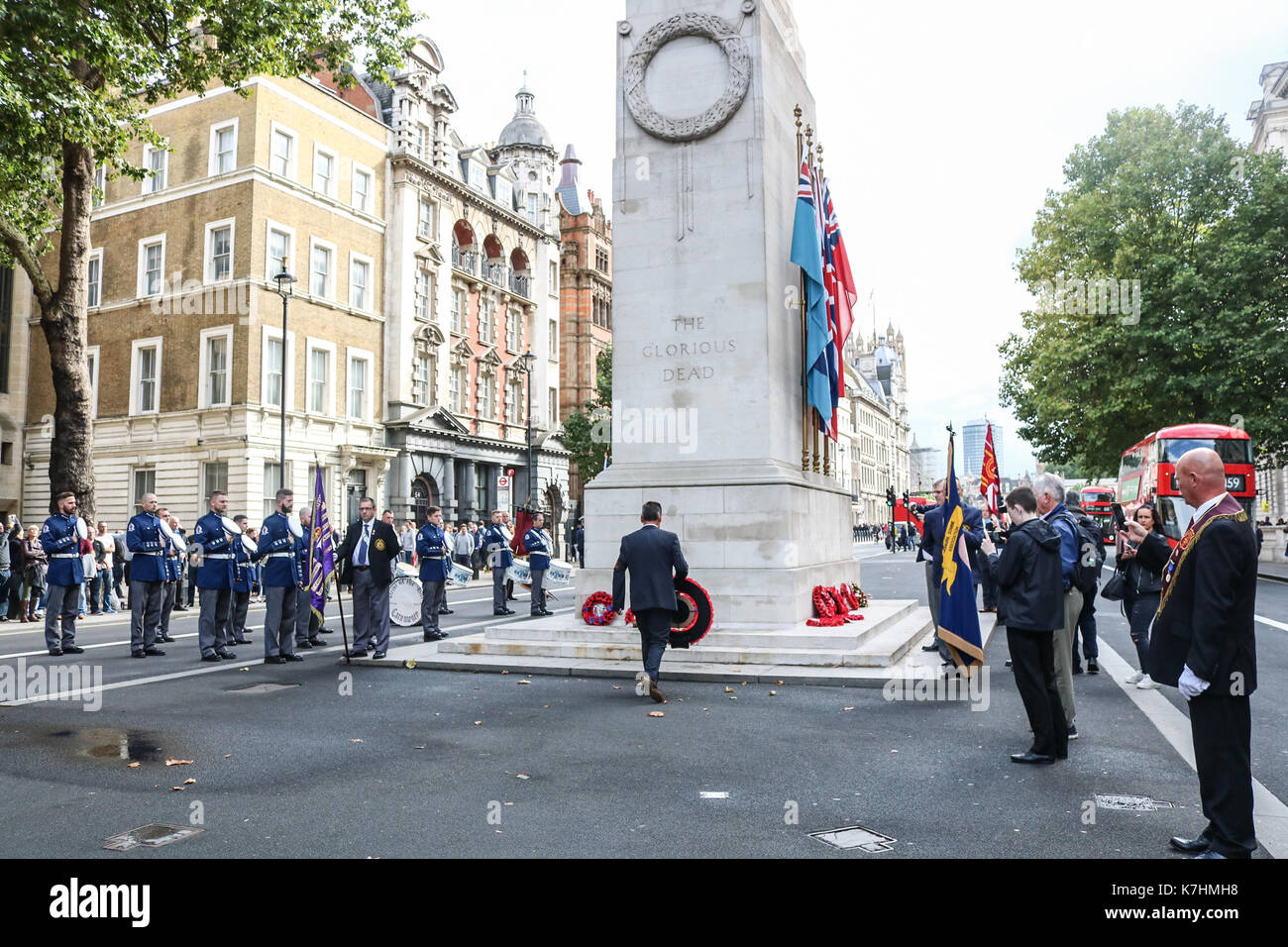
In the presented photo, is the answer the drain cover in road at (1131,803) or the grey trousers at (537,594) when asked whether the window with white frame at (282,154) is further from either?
the drain cover in road at (1131,803)

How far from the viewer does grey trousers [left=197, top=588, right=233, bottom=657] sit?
12.3 meters

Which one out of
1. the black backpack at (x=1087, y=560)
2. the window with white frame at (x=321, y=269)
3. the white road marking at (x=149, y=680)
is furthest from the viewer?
the window with white frame at (x=321, y=269)

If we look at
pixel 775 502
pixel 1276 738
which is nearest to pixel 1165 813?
pixel 1276 738

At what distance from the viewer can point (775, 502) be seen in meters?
11.8

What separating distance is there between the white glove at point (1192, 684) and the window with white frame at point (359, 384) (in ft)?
120

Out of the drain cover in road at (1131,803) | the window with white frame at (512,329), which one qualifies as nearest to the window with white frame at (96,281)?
the window with white frame at (512,329)

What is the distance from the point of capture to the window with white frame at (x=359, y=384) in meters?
38.1

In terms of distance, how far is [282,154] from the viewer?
34875 millimetres

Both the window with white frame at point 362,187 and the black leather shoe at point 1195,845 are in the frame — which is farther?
the window with white frame at point 362,187

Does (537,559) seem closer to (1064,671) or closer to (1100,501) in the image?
(1064,671)

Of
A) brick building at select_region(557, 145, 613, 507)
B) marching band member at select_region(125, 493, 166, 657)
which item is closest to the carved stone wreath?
marching band member at select_region(125, 493, 166, 657)

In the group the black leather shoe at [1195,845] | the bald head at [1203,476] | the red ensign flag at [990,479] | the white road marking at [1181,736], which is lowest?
the white road marking at [1181,736]

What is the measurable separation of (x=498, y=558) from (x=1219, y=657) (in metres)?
15.8
